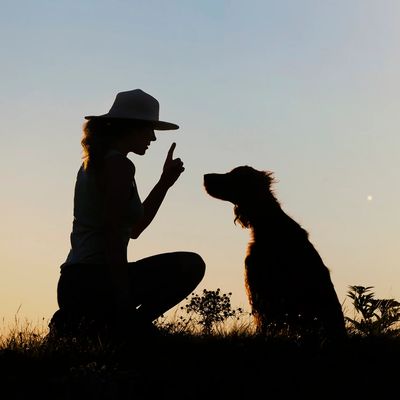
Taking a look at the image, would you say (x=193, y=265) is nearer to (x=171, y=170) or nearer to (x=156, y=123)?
(x=171, y=170)

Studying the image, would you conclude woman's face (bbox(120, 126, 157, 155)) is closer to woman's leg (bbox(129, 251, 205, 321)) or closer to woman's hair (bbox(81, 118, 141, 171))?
woman's hair (bbox(81, 118, 141, 171))

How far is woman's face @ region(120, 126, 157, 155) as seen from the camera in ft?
17.4

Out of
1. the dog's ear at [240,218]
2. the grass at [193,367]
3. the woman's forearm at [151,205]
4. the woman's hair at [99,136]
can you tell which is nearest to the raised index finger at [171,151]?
the woman's forearm at [151,205]

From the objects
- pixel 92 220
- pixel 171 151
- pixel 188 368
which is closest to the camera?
pixel 188 368

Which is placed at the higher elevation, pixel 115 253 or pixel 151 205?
pixel 151 205

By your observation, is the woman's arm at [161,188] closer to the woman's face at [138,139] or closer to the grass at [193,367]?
the woman's face at [138,139]

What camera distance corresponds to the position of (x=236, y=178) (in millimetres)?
8828

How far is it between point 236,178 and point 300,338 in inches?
135

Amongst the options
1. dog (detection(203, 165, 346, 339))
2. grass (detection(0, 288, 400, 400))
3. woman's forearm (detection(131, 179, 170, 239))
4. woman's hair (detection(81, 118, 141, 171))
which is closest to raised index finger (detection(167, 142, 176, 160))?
woman's forearm (detection(131, 179, 170, 239))

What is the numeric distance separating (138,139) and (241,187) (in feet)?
11.5

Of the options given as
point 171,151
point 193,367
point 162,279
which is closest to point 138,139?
point 171,151

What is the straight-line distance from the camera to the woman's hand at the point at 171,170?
18.8 feet

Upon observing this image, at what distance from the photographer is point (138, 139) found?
17.6ft

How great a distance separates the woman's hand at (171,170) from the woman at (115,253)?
0.92ft
